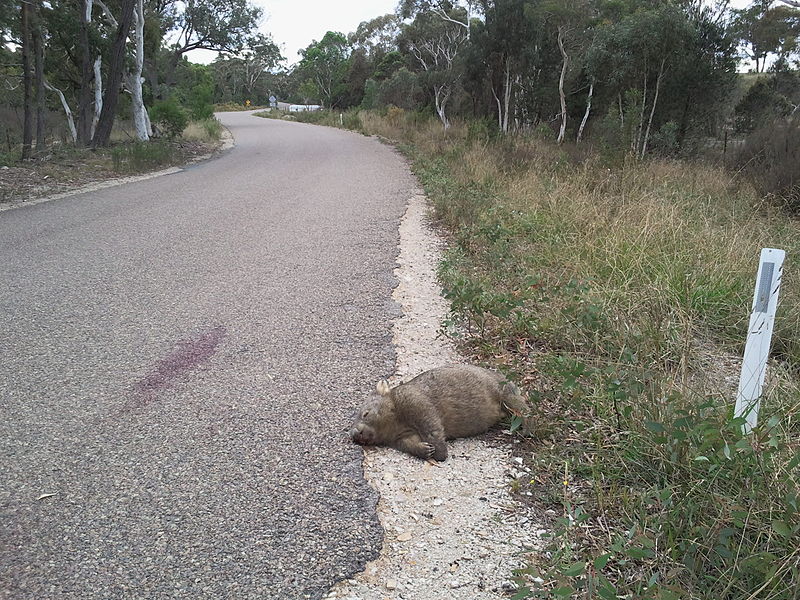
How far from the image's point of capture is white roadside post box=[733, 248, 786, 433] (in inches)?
102

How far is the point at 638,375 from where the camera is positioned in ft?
10.3

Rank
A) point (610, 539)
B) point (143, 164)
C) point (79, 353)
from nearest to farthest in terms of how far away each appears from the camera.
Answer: point (610, 539) < point (79, 353) < point (143, 164)

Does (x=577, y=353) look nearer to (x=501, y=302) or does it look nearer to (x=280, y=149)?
(x=501, y=302)

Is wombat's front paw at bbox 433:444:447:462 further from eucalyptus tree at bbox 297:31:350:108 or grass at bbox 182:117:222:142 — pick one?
eucalyptus tree at bbox 297:31:350:108

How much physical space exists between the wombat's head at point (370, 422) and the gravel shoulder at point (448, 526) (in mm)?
67

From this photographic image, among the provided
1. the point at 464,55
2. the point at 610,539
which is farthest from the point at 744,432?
the point at 464,55

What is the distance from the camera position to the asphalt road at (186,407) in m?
2.49

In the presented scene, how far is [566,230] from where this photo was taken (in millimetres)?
7215

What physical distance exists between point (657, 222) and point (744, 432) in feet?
13.7

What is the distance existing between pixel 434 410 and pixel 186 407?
1.48 m

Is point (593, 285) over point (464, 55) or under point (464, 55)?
under

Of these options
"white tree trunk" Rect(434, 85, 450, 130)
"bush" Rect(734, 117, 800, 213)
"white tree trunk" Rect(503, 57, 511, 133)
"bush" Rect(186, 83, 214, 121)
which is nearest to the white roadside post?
"bush" Rect(734, 117, 800, 213)

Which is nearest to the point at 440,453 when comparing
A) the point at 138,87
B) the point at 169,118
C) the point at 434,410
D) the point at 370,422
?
the point at 434,410

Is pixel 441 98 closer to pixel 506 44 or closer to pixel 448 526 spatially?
pixel 506 44
